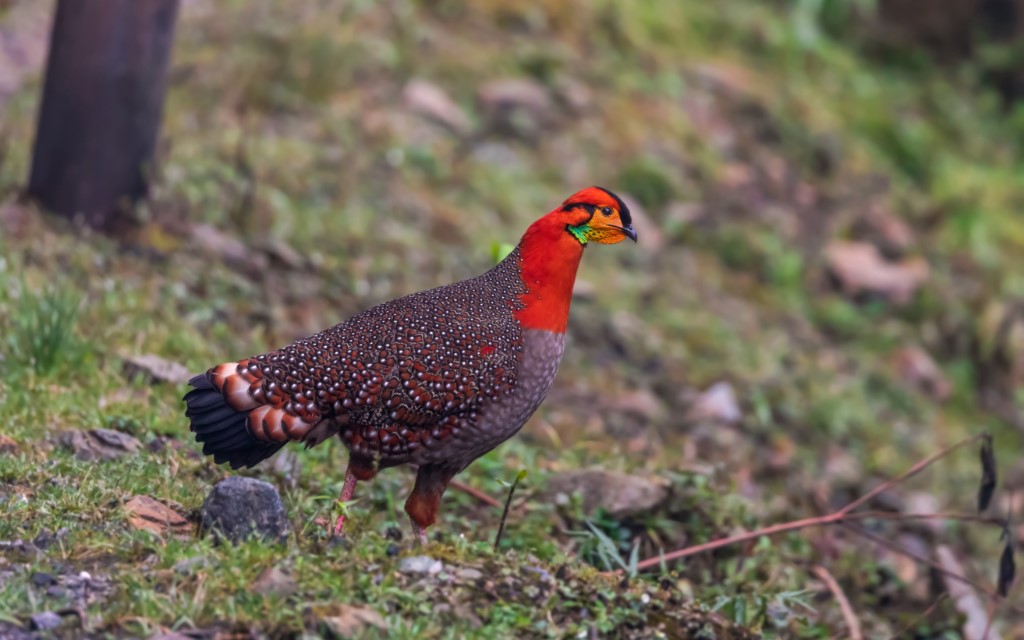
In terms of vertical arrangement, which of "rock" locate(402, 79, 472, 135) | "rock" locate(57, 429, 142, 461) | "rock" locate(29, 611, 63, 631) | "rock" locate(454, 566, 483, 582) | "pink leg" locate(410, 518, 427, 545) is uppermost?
"rock" locate(402, 79, 472, 135)

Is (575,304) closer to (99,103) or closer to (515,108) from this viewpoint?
(515,108)

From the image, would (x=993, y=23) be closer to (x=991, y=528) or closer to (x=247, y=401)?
(x=991, y=528)

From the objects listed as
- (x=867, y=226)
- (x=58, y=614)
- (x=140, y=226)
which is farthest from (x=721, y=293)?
(x=58, y=614)

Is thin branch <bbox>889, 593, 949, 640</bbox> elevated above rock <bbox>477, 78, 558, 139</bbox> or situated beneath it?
situated beneath

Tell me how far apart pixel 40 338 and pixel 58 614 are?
207 centimetres

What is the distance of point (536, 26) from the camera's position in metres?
10.6

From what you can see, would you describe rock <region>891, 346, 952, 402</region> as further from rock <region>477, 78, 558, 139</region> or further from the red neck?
the red neck

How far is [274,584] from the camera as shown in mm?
3631

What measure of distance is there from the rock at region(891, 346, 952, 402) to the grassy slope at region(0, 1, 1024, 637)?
0.09 m

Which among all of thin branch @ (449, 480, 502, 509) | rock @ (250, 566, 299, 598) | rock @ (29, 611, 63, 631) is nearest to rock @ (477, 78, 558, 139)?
thin branch @ (449, 480, 502, 509)

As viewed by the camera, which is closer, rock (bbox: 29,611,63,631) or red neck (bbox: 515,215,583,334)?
rock (bbox: 29,611,63,631)

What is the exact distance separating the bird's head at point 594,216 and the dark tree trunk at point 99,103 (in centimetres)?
304

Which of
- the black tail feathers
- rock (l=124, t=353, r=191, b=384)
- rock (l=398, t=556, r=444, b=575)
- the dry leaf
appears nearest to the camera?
rock (l=398, t=556, r=444, b=575)

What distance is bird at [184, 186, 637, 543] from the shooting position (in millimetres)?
4051
